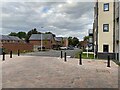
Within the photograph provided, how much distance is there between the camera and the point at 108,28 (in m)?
26.7

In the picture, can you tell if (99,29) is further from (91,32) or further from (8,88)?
(91,32)

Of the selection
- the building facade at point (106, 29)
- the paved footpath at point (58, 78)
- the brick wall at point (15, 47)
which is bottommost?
the paved footpath at point (58, 78)

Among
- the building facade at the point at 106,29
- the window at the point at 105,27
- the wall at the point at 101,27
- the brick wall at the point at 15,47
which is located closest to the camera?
the building facade at the point at 106,29

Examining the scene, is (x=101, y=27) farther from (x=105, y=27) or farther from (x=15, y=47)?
(x=15, y=47)

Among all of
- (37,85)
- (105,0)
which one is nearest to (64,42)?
(105,0)

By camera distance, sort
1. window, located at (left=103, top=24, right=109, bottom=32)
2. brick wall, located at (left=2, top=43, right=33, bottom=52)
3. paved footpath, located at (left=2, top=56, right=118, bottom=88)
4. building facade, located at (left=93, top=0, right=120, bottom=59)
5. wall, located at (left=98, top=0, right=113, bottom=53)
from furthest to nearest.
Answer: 1. brick wall, located at (left=2, top=43, right=33, bottom=52)
2. window, located at (left=103, top=24, right=109, bottom=32)
3. wall, located at (left=98, top=0, right=113, bottom=53)
4. building facade, located at (left=93, top=0, right=120, bottom=59)
5. paved footpath, located at (left=2, top=56, right=118, bottom=88)

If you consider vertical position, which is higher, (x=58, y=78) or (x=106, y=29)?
(x=106, y=29)

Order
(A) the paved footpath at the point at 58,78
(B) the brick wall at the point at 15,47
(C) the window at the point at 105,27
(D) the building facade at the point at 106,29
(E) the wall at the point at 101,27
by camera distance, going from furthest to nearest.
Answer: (B) the brick wall at the point at 15,47
(C) the window at the point at 105,27
(E) the wall at the point at 101,27
(D) the building facade at the point at 106,29
(A) the paved footpath at the point at 58,78

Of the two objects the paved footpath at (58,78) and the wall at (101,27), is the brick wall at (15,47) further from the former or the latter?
the paved footpath at (58,78)

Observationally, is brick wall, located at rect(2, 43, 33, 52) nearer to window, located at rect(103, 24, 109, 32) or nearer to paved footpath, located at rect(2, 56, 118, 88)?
window, located at rect(103, 24, 109, 32)

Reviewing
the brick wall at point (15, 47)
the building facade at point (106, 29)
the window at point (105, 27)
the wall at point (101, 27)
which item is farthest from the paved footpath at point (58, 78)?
the brick wall at point (15, 47)

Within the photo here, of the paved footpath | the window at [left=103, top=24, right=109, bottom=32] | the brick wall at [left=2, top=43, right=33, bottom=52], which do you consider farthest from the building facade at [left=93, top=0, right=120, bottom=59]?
the brick wall at [left=2, top=43, right=33, bottom=52]

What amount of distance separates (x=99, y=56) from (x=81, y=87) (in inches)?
736

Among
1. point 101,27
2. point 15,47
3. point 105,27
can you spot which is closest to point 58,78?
point 101,27
